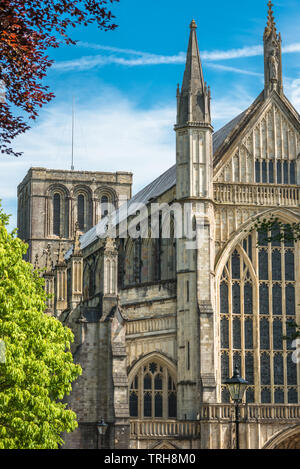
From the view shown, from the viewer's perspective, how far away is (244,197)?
4550 cm

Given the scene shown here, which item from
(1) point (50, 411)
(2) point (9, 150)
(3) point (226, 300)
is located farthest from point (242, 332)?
(2) point (9, 150)

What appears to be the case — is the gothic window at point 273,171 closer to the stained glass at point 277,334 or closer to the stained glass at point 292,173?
the stained glass at point 292,173

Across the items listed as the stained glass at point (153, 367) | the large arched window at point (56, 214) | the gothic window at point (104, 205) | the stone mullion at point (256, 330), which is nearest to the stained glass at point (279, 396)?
the stone mullion at point (256, 330)

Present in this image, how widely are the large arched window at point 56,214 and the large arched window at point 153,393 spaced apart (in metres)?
44.5

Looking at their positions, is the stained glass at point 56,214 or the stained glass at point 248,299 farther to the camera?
the stained glass at point 56,214

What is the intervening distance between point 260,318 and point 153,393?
607cm

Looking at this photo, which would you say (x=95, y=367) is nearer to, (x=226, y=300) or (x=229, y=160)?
(x=226, y=300)

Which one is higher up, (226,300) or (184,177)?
(184,177)

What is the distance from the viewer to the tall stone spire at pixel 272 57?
47.3 metres

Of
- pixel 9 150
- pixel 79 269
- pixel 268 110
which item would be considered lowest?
pixel 9 150

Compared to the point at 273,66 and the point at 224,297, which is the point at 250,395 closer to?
the point at 224,297

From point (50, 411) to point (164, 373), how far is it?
16.7 metres

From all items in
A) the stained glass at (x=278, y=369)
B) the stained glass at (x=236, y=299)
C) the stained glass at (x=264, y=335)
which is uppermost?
the stained glass at (x=236, y=299)

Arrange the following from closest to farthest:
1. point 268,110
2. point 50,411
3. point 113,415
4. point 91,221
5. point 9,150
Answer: point 9,150, point 50,411, point 113,415, point 268,110, point 91,221
